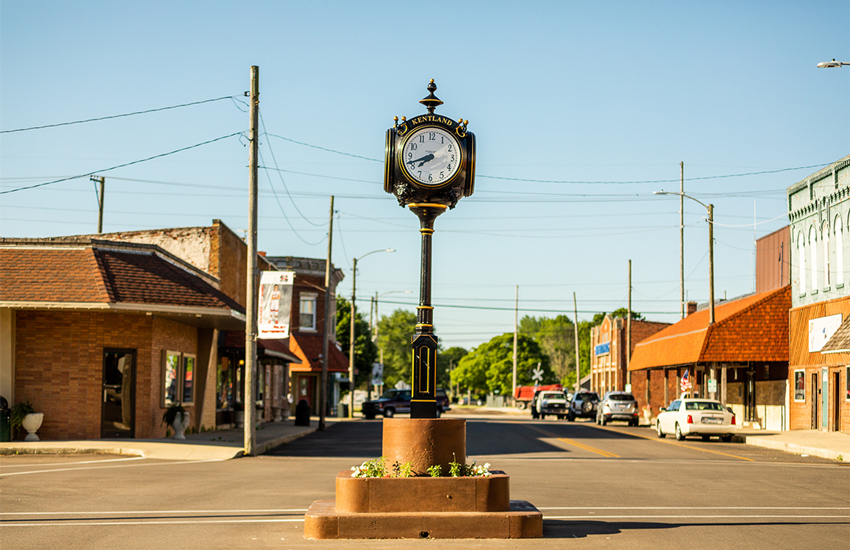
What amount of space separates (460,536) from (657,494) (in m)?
6.28

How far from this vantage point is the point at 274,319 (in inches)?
1011

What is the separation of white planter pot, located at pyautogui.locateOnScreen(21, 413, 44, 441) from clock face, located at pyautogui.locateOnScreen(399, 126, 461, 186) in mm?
16721

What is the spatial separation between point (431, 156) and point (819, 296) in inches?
1124

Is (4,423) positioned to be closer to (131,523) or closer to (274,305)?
(274,305)

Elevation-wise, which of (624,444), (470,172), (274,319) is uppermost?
(470,172)

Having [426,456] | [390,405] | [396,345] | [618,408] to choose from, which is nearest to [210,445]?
[426,456]

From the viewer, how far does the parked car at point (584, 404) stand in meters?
56.1

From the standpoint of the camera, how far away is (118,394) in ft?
85.4

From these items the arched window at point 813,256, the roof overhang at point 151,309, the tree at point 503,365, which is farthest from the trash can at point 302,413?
the tree at point 503,365

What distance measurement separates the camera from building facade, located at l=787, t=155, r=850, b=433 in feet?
111

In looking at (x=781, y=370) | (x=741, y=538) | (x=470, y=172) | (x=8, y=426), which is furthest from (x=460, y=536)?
(x=781, y=370)

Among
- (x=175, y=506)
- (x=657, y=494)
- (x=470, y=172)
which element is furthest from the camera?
(x=657, y=494)

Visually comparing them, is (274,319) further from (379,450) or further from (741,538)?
(741,538)

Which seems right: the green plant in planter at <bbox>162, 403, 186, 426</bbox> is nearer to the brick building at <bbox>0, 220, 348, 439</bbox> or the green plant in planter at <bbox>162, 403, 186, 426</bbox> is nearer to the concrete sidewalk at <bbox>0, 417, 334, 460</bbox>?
the brick building at <bbox>0, 220, 348, 439</bbox>
